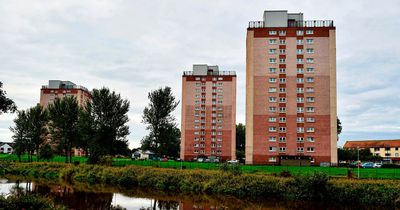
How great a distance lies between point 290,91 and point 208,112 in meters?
46.6

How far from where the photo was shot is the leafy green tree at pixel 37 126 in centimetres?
7600

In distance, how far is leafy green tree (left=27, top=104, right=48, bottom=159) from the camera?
76.0 meters

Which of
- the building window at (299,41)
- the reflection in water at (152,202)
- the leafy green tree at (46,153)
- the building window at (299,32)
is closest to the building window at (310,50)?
the building window at (299,41)

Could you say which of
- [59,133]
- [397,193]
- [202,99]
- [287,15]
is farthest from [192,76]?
[397,193]

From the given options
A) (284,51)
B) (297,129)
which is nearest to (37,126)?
(297,129)

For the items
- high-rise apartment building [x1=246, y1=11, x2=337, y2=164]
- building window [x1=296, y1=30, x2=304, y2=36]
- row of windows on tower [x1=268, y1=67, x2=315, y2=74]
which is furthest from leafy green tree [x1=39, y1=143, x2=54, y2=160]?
building window [x1=296, y1=30, x2=304, y2=36]

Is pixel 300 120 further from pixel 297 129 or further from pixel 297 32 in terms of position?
pixel 297 32

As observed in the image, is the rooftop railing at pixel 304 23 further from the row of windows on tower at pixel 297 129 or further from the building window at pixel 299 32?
the row of windows on tower at pixel 297 129

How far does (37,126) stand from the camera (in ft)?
253

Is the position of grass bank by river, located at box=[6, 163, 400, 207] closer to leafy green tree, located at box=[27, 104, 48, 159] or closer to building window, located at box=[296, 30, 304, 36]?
leafy green tree, located at box=[27, 104, 48, 159]

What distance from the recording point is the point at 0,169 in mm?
18812

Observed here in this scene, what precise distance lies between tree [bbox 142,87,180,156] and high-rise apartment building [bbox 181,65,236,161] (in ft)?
146

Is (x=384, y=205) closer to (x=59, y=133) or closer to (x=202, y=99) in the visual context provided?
(x=59, y=133)

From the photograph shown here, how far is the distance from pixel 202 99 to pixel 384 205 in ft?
290
